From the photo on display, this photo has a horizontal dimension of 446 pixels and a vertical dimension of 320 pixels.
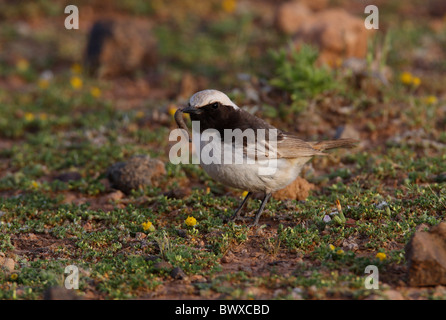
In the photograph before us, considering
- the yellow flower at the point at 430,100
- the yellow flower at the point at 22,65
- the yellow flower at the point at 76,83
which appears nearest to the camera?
the yellow flower at the point at 430,100

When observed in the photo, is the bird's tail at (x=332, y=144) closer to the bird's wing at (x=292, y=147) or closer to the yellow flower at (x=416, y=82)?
the bird's wing at (x=292, y=147)

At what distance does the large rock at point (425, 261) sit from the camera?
17.1 feet

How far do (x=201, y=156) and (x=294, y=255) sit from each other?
1.56 metres

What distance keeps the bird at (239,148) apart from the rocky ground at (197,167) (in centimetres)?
58

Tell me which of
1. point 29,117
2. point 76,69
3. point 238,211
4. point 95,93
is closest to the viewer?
point 238,211

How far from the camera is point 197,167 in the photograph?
8711 mm

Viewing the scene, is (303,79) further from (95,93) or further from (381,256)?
(381,256)

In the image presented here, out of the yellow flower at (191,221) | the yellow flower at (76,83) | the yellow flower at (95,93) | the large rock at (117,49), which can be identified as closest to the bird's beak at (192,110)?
the yellow flower at (191,221)

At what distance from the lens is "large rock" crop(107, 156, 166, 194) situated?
26.6 ft

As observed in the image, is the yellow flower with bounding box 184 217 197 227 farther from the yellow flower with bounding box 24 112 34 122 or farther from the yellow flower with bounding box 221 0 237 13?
the yellow flower with bounding box 221 0 237 13

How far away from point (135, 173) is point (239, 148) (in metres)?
2.19

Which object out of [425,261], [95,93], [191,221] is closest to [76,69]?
[95,93]

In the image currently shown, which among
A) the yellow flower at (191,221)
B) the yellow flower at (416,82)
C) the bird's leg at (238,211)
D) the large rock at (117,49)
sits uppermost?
the large rock at (117,49)

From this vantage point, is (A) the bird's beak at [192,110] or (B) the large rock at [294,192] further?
(B) the large rock at [294,192]
